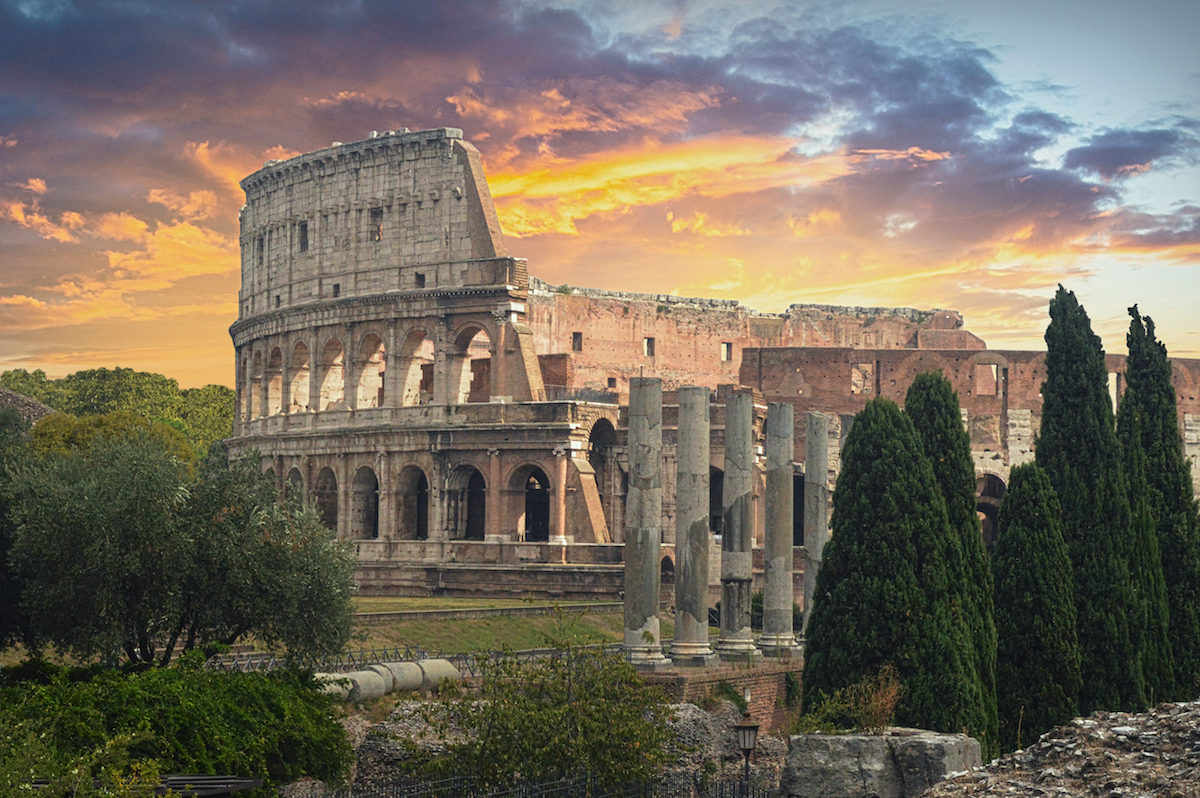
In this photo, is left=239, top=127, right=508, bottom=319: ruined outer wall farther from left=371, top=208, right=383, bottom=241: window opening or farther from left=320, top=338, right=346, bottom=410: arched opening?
left=320, top=338, right=346, bottom=410: arched opening

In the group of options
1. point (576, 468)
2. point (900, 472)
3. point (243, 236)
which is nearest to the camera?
point (900, 472)

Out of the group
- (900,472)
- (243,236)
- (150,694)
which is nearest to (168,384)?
(243,236)

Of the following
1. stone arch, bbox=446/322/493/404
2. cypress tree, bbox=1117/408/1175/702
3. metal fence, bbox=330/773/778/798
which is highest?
stone arch, bbox=446/322/493/404

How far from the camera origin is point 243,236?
2462 inches

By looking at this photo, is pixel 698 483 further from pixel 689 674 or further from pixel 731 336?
pixel 731 336

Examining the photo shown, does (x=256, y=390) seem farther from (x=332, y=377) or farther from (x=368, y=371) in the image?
(x=368, y=371)

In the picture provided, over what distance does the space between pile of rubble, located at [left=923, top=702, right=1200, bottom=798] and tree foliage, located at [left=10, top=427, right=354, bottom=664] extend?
1413 cm

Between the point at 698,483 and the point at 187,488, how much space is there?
10.1m

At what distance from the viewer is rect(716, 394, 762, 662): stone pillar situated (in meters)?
32.7

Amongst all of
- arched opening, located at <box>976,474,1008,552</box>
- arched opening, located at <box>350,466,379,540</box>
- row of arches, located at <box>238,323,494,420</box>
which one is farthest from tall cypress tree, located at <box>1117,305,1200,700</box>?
arched opening, located at <box>350,466,379,540</box>

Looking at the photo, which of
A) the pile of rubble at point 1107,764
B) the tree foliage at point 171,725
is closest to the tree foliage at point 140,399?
the tree foliage at point 171,725

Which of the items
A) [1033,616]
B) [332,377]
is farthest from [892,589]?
[332,377]

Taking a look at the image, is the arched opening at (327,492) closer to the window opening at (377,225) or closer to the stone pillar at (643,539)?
the window opening at (377,225)

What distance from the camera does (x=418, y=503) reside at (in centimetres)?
5531
